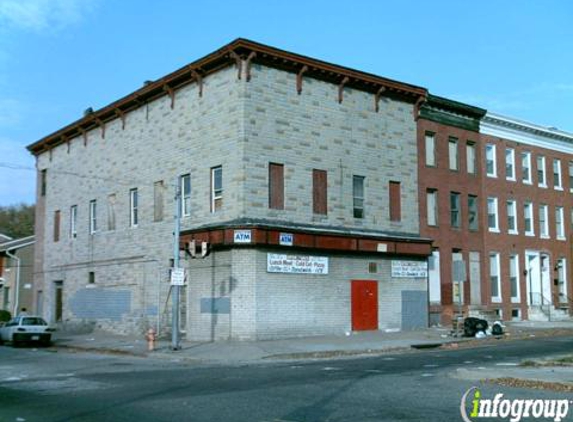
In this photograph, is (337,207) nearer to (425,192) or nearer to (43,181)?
(425,192)

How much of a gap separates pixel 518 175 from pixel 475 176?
14.9 feet

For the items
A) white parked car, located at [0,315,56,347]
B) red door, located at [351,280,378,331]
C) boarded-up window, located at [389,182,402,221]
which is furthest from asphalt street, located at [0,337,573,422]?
boarded-up window, located at [389,182,402,221]

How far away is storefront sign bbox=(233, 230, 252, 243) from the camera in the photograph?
27172mm

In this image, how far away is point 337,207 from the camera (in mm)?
31141

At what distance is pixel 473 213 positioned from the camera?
126ft

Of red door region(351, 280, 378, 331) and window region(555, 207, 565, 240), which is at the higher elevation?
window region(555, 207, 565, 240)

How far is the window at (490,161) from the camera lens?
1559 inches

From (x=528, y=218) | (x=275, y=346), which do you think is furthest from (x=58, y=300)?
(x=528, y=218)

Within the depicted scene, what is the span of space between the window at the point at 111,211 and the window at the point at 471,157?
19.1m

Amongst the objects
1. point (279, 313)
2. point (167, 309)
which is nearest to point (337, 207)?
point (279, 313)

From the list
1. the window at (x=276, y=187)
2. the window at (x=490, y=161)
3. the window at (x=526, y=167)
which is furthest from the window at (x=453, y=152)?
the window at (x=276, y=187)

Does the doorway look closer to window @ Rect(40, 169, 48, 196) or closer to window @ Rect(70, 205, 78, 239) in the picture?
window @ Rect(70, 205, 78, 239)

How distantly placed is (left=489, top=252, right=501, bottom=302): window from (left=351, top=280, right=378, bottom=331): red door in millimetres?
9978

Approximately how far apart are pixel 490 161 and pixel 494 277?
21.3 feet
